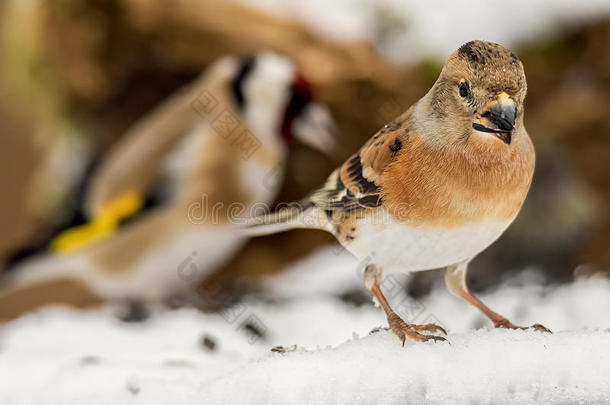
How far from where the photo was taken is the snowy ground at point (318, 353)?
136 cm

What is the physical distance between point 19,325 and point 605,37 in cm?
250

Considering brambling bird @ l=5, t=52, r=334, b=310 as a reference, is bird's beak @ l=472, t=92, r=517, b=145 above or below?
below

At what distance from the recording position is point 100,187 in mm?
3168

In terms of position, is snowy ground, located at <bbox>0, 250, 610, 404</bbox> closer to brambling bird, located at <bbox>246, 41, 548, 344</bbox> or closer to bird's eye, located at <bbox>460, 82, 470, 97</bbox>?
brambling bird, located at <bbox>246, 41, 548, 344</bbox>

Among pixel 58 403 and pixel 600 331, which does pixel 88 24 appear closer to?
pixel 58 403

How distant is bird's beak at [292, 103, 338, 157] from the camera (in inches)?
118

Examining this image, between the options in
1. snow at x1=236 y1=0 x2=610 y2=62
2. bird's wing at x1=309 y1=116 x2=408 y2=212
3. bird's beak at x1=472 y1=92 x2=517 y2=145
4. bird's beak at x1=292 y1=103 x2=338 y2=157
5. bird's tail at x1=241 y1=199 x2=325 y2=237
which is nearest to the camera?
bird's beak at x1=472 y1=92 x2=517 y2=145

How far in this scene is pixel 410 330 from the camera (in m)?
1.51

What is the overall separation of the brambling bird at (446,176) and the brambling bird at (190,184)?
4.64 ft

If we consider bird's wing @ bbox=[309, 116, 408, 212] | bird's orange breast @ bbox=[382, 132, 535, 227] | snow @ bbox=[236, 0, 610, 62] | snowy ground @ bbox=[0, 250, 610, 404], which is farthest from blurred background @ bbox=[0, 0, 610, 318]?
bird's orange breast @ bbox=[382, 132, 535, 227]

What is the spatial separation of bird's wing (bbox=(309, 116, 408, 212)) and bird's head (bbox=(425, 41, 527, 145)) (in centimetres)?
16

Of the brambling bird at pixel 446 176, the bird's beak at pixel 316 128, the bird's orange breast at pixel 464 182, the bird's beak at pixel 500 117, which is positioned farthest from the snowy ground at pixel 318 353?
the bird's beak at pixel 316 128

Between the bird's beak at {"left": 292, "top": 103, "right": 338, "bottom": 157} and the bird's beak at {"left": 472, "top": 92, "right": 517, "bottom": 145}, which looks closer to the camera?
the bird's beak at {"left": 472, "top": 92, "right": 517, "bottom": 145}

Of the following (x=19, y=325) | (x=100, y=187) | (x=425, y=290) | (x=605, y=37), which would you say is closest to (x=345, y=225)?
(x=425, y=290)
